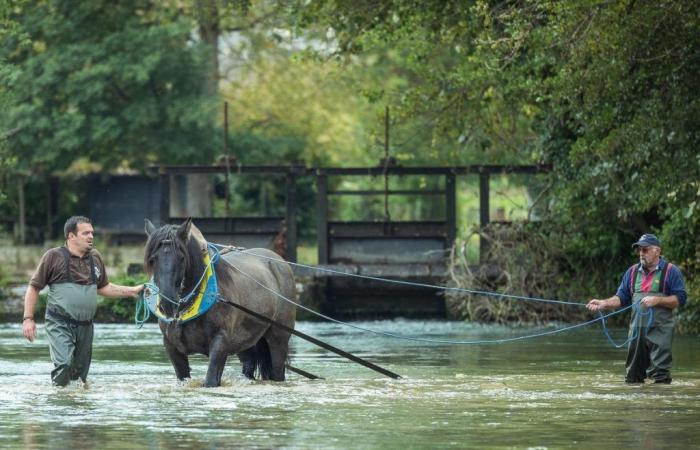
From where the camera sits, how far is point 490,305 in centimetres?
3053

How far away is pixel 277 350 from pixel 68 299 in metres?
2.73

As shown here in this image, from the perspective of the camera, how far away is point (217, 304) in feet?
54.6

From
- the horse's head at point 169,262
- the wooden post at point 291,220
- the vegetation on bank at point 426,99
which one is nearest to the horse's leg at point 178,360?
the horse's head at point 169,262

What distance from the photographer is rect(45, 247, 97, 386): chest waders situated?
53.7 ft

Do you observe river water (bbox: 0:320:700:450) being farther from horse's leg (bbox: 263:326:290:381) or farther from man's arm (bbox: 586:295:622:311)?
man's arm (bbox: 586:295:622:311)

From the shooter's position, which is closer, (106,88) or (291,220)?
(291,220)

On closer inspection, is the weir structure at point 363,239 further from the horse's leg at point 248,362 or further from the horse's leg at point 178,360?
the horse's leg at point 178,360

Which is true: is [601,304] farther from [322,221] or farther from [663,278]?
[322,221]

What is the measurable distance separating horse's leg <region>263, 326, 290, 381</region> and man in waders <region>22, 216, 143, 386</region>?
91.3 inches

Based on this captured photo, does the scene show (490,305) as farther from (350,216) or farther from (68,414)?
(350,216)

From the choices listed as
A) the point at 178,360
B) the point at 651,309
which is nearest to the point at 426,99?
the point at 651,309

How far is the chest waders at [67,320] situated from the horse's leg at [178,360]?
807 millimetres

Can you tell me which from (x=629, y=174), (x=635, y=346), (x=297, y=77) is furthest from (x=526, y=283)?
(x=297, y=77)

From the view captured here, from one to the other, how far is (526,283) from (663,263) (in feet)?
42.5
